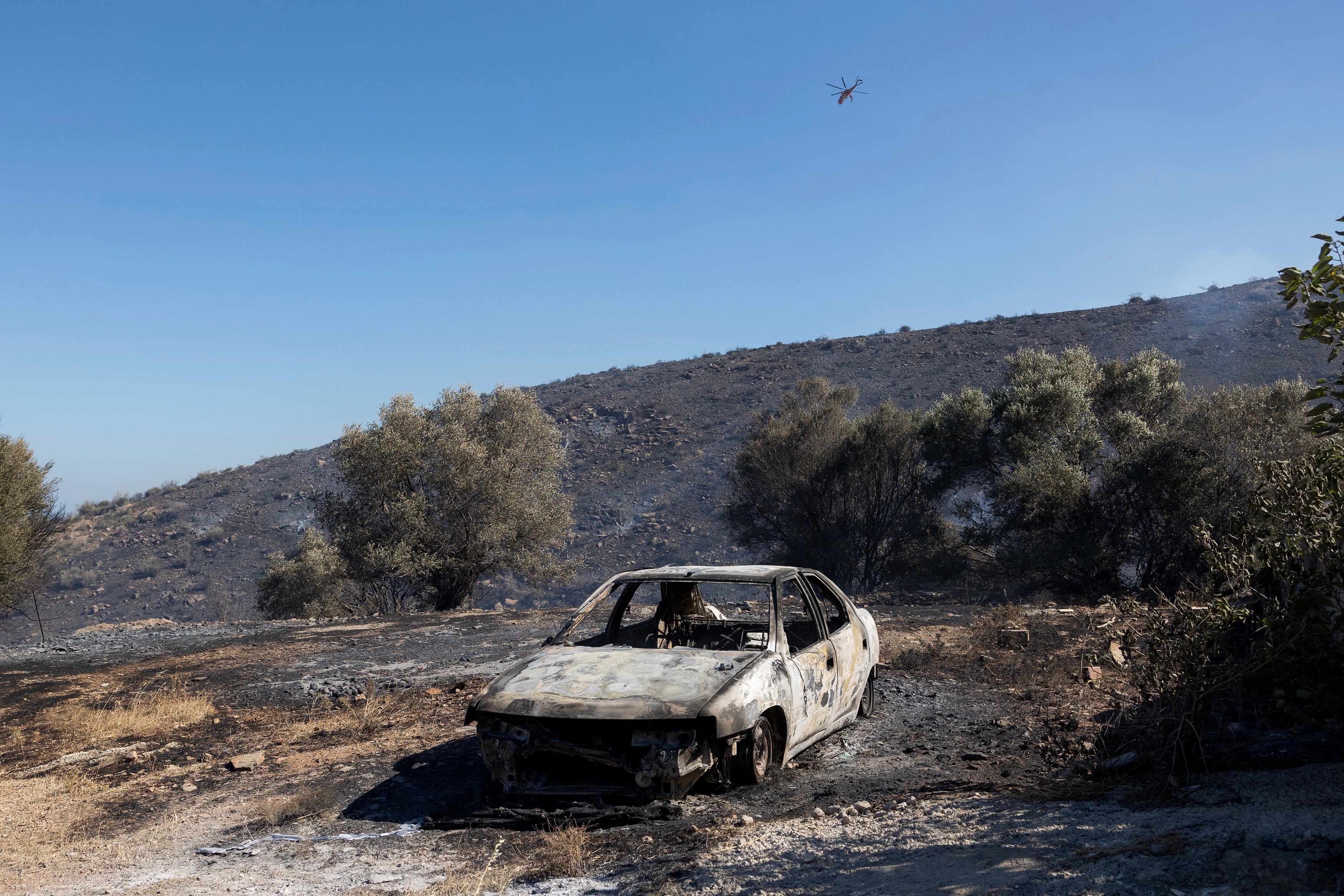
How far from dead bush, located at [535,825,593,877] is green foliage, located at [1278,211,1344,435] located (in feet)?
13.1

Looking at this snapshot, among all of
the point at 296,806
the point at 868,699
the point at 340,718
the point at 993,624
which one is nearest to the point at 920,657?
the point at 993,624

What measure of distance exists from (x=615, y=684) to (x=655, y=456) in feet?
151

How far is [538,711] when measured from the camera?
5078 millimetres

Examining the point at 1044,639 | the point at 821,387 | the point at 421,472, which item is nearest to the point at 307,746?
the point at 1044,639

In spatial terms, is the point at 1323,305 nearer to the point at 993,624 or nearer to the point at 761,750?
the point at 761,750

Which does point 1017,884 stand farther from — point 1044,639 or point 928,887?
point 1044,639

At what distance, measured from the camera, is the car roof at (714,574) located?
6391 mm

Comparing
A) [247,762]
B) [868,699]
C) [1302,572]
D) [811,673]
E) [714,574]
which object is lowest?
[868,699]

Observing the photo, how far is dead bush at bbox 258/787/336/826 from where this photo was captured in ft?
17.8

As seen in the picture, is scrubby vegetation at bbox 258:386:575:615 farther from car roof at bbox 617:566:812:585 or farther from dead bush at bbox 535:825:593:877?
dead bush at bbox 535:825:593:877

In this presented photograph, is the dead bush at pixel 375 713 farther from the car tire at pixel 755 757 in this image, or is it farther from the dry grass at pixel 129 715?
the car tire at pixel 755 757

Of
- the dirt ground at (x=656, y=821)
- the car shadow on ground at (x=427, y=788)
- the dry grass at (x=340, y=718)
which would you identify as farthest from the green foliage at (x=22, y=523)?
the car shadow on ground at (x=427, y=788)

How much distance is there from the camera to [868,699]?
25.0 feet

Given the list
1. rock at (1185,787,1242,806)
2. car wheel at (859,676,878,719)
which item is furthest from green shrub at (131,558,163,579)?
rock at (1185,787,1242,806)
